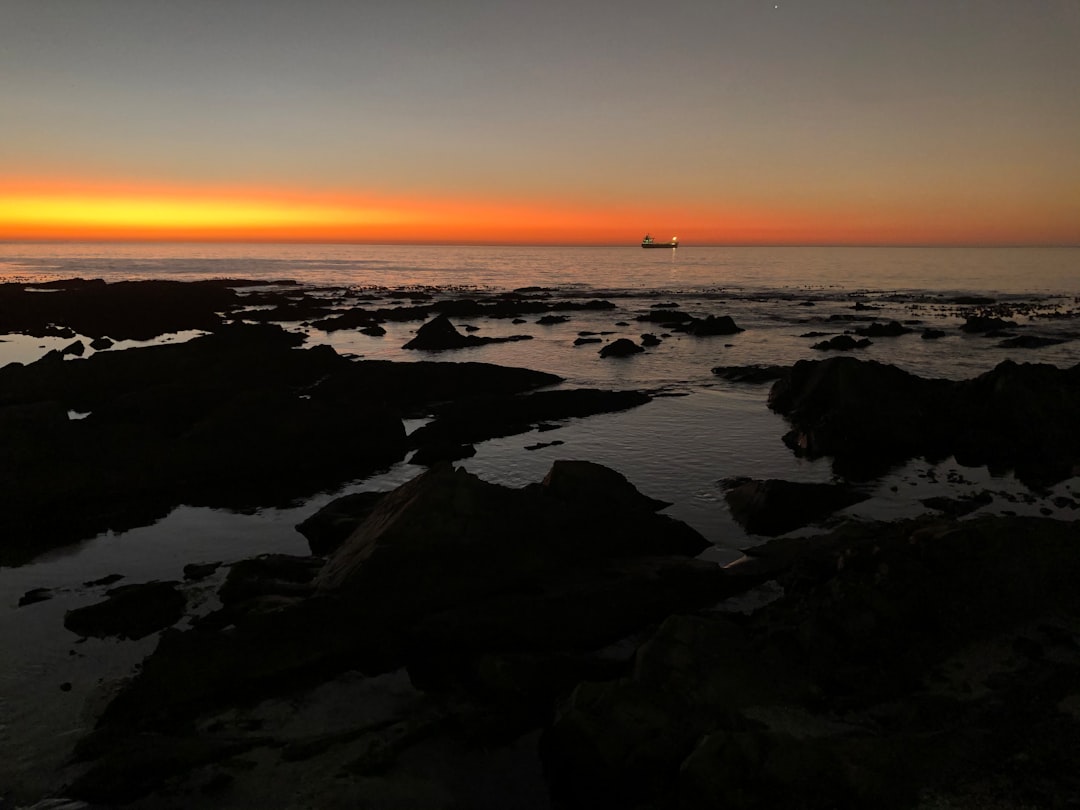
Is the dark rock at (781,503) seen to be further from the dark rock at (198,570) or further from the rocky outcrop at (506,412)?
the dark rock at (198,570)

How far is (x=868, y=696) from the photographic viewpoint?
31.0 ft

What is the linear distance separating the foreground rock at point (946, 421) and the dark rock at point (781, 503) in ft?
14.3

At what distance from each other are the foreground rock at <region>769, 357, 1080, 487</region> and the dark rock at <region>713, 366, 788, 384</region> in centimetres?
1087

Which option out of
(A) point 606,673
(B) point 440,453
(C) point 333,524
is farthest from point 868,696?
(B) point 440,453

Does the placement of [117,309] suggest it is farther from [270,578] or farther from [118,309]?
[270,578]

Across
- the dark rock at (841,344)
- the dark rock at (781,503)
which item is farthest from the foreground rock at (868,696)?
the dark rock at (841,344)

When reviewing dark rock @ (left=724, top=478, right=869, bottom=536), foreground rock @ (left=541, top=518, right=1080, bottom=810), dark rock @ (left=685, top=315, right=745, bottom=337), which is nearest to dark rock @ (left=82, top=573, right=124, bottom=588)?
foreground rock @ (left=541, top=518, right=1080, bottom=810)

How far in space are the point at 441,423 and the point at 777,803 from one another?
76.9 ft

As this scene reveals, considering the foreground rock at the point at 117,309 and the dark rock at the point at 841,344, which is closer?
the dark rock at the point at 841,344

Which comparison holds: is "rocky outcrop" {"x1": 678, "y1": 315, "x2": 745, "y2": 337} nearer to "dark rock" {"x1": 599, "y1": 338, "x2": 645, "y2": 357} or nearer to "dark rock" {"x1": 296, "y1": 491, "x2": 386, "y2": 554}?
"dark rock" {"x1": 599, "y1": 338, "x2": 645, "y2": 357}

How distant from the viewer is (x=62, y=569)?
54.2ft

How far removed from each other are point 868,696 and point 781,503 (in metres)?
9.69

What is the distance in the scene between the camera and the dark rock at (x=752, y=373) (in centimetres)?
4184

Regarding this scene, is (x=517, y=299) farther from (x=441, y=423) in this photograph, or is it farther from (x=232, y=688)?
(x=232, y=688)
